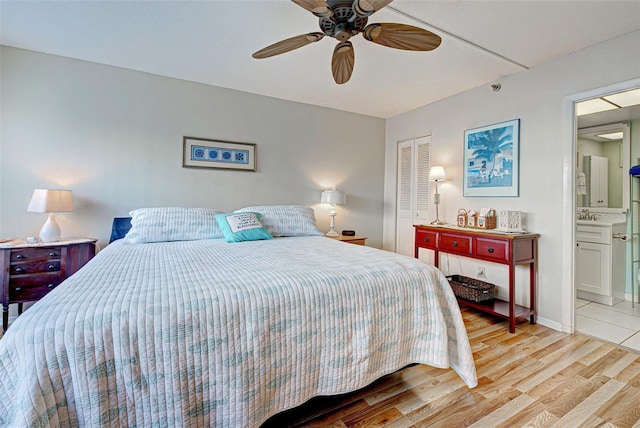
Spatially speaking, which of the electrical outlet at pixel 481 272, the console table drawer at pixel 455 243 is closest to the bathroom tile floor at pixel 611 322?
the electrical outlet at pixel 481 272

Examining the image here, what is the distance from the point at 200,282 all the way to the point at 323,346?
0.63 metres

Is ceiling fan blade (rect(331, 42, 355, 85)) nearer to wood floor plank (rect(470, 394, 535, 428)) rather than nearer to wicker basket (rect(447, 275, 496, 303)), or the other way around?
wood floor plank (rect(470, 394, 535, 428))

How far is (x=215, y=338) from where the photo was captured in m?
1.08

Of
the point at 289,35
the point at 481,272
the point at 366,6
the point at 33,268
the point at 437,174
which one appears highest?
the point at 289,35

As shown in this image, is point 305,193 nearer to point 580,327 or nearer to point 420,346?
point 420,346

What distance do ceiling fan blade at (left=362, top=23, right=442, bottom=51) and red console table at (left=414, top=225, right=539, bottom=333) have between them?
1752mm

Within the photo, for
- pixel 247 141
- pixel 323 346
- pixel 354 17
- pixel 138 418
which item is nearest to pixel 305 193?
pixel 247 141

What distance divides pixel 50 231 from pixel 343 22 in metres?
2.87

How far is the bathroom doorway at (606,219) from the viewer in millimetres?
3061

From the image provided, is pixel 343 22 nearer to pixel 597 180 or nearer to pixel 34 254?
pixel 34 254

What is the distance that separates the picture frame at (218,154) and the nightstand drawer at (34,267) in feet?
4.69

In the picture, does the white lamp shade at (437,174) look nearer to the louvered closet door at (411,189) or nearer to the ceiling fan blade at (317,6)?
the louvered closet door at (411,189)

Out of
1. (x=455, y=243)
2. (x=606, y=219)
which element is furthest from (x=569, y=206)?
(x=606, y=219)

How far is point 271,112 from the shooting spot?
367 cm
